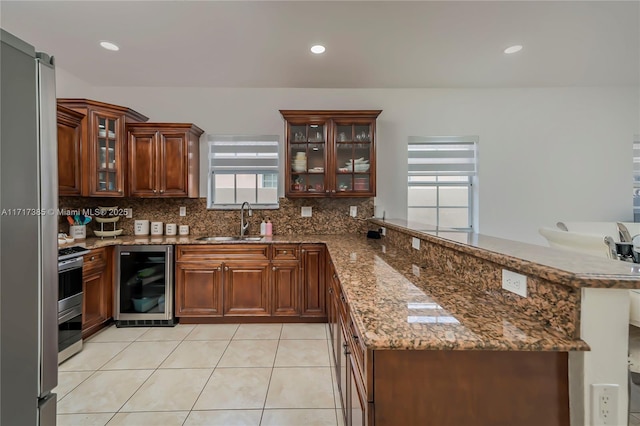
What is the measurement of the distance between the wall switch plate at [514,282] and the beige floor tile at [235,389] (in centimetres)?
166

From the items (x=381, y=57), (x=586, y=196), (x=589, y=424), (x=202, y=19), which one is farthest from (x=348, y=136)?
(x=586, y=196)

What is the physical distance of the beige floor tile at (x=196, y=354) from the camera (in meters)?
2.21

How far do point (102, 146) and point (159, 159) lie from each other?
59cm

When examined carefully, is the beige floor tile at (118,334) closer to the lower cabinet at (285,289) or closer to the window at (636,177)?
the lower cabinet at (285,289)

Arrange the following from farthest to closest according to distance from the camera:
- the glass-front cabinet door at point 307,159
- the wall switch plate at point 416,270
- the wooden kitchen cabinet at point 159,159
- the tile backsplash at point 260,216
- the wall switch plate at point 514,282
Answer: the tile backsplash at point 260,216, the glass-front cabinet door at point 307,159, the wooden kitchen cabinet at point 159,159, the wall switch plate at point 416,270, the wall switch plate at point 514,282

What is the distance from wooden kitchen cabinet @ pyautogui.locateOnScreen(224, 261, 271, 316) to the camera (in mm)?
2934

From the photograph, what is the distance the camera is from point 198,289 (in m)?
2.93

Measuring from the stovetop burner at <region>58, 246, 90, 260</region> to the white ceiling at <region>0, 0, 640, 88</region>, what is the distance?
1.95 meters

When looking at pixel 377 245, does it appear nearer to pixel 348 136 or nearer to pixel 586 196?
pixel 348 136

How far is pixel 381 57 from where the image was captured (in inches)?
110

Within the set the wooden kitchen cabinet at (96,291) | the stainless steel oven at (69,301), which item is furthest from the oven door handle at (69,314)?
the wooden kitchen cabinet at (96,291)

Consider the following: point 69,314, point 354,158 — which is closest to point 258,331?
point 69,314

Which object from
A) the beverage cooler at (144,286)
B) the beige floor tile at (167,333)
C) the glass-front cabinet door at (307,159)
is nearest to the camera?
the beige floor tile at (167,333)

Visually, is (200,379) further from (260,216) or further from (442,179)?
(442,179)
